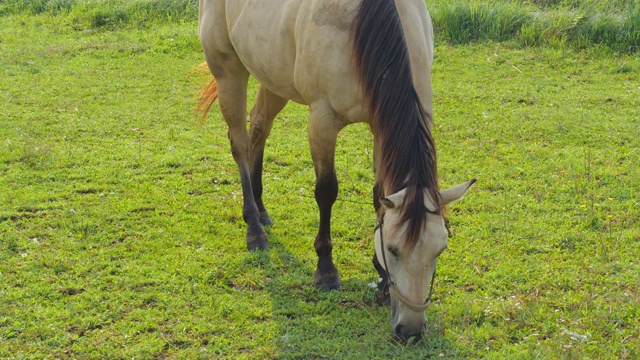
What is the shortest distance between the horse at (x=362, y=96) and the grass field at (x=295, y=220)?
16.8 inches

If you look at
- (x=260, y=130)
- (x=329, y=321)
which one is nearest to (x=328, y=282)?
(x=329, y=321)

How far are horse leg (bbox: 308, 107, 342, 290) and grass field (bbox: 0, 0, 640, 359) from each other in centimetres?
12

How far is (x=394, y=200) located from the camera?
3.84 metres

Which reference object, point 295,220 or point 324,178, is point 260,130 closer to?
point 295,220

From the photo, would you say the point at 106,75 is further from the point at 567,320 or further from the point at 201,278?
the point at 567,320

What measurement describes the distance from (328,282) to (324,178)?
0.66 meters

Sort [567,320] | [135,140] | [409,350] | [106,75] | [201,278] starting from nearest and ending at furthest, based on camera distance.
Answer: [409,350] < [567,320] < [201,278] < [135,140] < [106,75]

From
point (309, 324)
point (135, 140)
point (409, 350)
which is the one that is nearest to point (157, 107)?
point (135, 140)

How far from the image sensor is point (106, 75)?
30.1 ft

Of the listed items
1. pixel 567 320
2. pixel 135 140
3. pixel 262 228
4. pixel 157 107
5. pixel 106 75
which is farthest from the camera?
pixel 106 75

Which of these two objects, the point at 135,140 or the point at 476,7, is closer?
the point at 135,140

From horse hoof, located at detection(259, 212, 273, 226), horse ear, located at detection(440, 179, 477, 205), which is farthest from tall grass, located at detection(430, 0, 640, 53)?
horse ear, located at detection(440, 179, 477, 205)

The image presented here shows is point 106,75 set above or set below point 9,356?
below

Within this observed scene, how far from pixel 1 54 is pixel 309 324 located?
6831 mm
